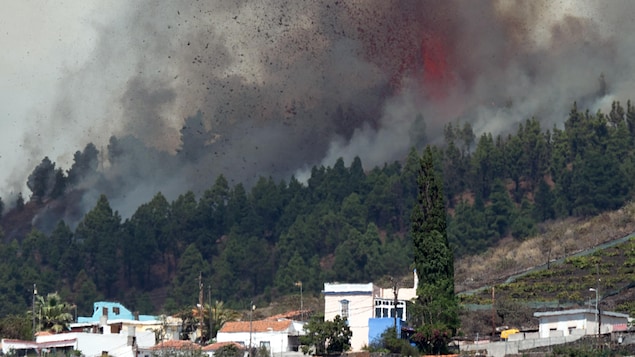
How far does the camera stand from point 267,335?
119750mm

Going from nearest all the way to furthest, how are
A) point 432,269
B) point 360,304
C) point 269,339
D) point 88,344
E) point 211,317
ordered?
point 432,269, point 269,339, point 360,304, point 88,344, point 211,317

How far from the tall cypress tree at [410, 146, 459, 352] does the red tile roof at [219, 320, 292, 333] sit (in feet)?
36.6

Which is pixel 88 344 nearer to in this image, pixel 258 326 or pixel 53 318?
pixel 53 318

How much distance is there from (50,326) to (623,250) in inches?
2293

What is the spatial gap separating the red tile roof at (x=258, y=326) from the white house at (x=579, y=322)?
18567 millimetres

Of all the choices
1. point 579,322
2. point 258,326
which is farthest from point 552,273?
point 258,326

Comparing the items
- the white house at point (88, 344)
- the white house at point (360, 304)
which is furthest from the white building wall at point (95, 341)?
the white house at point (360, 304)

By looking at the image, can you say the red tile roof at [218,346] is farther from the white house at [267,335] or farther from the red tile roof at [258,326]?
the red tile roof at [258,326]

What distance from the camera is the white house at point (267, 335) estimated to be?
119 metres

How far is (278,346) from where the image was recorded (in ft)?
391

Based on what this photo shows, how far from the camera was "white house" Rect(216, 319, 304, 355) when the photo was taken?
11912 cm

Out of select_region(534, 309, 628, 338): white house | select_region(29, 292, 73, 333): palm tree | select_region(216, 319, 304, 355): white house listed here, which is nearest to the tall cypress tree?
select_region(534, 309, 628, 338): white house

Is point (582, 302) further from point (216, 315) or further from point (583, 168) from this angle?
point (583, 168)

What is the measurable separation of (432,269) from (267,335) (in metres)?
13.3
